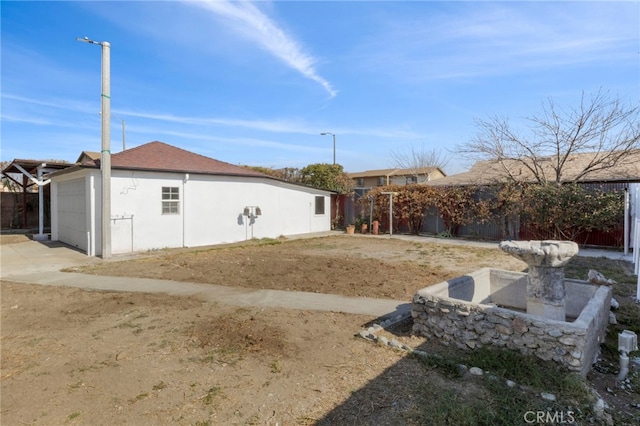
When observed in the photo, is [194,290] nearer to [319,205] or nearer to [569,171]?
[319,205]

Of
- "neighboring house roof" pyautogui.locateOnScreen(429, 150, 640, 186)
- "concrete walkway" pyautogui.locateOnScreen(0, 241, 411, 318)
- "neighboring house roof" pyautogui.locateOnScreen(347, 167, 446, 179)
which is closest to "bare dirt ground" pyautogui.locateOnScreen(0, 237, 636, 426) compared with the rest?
"concrete walkway" pyautogui.locateOnScreen(0, 241, 411, 318)

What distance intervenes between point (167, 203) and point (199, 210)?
1.22 m

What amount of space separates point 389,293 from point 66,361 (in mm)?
4859

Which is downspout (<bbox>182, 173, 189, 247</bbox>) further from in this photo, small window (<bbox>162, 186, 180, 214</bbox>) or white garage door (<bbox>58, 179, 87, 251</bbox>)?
white garage door (<bbox>58, 179, 87, 251</bbox>)

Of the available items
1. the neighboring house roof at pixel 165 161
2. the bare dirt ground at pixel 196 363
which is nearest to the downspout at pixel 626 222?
the bare dirt ground at pixel 196 363

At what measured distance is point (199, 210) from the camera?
13.6 metres

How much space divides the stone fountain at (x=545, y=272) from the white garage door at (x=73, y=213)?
12.7m

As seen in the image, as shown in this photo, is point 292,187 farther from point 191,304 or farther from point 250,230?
point 191,304

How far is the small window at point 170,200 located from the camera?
41.6ft

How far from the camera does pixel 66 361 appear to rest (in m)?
3.85

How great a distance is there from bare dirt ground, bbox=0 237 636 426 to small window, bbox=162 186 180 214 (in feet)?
18.9

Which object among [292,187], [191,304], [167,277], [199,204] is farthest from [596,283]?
[292,187]

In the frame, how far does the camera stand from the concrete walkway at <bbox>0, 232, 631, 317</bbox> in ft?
19.3

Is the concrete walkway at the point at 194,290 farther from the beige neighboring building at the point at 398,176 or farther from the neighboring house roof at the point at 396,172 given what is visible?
the neighboring house roof at the point at 396,172
